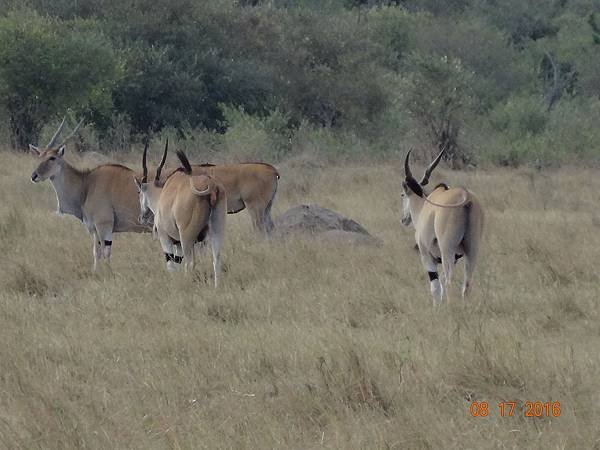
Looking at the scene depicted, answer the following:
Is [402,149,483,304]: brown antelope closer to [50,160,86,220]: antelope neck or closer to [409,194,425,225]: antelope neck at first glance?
[409,194,425,225]: antelope neck

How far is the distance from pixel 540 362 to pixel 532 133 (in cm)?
1950

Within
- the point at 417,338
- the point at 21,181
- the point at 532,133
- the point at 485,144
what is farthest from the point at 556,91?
the point at 417,338

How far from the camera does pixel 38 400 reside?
5043 millimetres

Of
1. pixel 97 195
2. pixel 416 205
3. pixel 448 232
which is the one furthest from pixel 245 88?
pixel 448 232

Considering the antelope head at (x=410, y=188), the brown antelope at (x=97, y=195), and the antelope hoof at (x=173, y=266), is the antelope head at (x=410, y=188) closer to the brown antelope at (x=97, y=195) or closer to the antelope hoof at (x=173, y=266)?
the antelope hoof at (x=173, y=266)

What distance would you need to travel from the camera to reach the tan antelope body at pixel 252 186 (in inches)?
436

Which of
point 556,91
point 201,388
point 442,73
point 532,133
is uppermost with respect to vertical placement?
point 201,388

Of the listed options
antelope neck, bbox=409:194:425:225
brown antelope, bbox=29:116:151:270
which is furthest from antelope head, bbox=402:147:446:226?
brown antelope, bbox=29:116:151:270

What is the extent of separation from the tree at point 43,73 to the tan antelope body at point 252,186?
10.3 m

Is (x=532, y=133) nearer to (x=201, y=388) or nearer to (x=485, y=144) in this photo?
(x=485, y=144)

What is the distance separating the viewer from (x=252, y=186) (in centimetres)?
1109

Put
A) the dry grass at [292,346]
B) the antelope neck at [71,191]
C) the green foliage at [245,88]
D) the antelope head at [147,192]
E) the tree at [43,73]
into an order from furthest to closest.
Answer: the green foliage at [245,88], the tree at [43,73], the antelope neck at [71,191], the antelope head at [147,192], the dry grass at [292,346]
